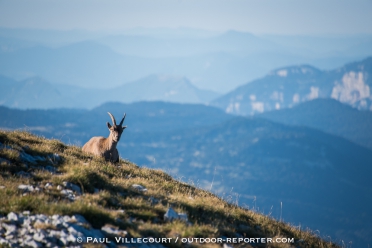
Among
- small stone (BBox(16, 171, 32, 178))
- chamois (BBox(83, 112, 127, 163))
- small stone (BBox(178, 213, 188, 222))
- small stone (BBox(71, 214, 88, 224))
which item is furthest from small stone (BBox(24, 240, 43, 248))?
chamois (BBox(83, 112, 127, 163))

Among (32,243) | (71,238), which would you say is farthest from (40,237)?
(71,238)

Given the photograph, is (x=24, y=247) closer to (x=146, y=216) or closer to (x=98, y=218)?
(x=98, y=218)

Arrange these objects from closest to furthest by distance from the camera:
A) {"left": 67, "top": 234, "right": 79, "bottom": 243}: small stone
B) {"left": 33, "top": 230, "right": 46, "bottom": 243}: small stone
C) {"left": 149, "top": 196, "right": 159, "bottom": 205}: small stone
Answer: {"left": 33, "top": 230, "right": 46, "bottom": 243}: small stone
{"left": 67, "top": 234, "right": 79, "bottom": 243}: small stone
{"left": 149, "top": 196, "right": 159, "bottom": 205}: small stone

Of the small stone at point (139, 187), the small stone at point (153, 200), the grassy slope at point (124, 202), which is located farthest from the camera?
the small stone at point (139, 187)

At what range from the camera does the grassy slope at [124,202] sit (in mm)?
9969

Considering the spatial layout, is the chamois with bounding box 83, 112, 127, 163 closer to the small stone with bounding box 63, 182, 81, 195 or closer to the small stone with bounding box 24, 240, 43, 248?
the small stone with bounding box 63, 182, 81, 195

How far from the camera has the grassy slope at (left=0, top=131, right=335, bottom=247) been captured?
9.97m

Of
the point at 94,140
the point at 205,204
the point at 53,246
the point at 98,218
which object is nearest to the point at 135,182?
the point at 205,204

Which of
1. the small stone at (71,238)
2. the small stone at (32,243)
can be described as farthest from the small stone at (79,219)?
the small stone at (32,243)

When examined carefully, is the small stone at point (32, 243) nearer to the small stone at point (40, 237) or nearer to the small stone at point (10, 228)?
the small stone at point (40, 237)

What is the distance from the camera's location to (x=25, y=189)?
35.4 ft

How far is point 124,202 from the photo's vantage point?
442 inches

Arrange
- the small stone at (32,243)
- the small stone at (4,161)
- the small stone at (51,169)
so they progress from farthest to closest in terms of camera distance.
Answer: the small stone at (51,169) → the small stone at (4,161) → the small stone at (32,243)

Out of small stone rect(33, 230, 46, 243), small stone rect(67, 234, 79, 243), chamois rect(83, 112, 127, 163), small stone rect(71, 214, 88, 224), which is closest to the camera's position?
small stone rect(33, 230, 46, 243)
